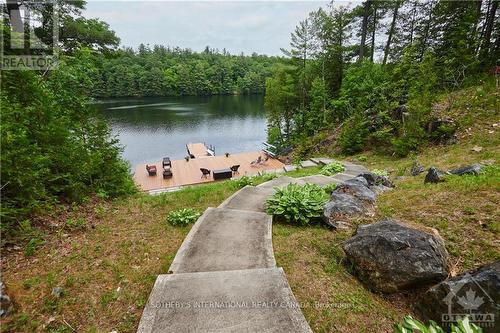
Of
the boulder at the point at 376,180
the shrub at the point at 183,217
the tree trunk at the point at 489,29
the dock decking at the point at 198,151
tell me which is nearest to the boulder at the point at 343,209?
the boulder at the point at 376,180

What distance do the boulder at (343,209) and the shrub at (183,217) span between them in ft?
8.87

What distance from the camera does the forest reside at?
11.4m

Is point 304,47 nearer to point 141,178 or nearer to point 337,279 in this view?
point 141,178

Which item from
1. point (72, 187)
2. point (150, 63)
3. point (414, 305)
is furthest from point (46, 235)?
point (150, 63)

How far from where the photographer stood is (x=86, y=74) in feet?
20.8

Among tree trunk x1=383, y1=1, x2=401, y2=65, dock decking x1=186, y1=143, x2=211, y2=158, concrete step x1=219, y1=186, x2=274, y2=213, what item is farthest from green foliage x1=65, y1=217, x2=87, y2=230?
tree trunk x1=383, y1=1, x2=401, y2=65

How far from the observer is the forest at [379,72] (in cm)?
1138

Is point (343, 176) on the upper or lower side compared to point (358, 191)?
lower

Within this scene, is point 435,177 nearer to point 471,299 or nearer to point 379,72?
point 471,299

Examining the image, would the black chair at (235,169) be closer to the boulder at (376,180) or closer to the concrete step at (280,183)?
the concrete step at (280,183)

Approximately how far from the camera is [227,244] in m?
4.11

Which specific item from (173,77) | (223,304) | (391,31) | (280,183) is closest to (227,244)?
(223,304)

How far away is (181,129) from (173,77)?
54571mm

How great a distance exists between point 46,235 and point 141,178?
1506cm
